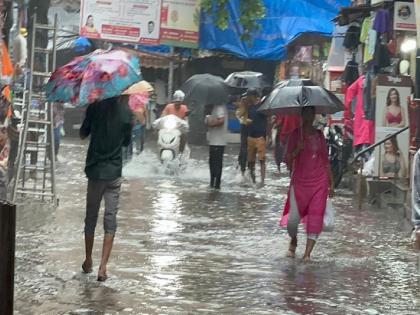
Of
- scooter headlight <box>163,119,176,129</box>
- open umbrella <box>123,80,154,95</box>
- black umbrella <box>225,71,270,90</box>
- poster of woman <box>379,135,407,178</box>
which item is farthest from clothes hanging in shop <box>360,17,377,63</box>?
open umbrella <box>123,80,154,95</box>

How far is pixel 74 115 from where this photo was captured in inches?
1309

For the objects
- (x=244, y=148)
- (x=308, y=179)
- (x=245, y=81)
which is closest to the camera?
(x=308, y=179)

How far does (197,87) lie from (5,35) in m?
4.83

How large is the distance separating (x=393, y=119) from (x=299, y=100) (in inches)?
216

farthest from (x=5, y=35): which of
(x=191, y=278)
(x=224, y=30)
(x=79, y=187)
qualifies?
(x=224, y=30)

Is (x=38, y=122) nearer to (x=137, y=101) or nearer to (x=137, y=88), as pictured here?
(x=137, y=101)

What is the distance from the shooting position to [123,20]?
90.9 ft

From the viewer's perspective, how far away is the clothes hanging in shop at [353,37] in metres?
19.7

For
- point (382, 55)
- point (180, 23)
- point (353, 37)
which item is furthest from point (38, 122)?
point (180, 23)

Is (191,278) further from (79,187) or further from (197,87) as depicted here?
(197,87)

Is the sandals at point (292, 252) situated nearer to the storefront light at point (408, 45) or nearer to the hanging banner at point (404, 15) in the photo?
the hanging banner at point (404, 15)

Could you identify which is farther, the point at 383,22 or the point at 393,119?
the point at 383,22

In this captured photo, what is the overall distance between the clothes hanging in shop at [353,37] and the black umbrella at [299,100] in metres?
9.54

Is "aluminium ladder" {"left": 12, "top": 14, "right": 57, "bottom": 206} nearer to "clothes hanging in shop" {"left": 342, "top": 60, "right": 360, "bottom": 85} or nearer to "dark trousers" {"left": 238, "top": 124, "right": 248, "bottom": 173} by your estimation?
"dark trousers" {"left": 238, "top": 124, "right": 248, "bottom": 173}
